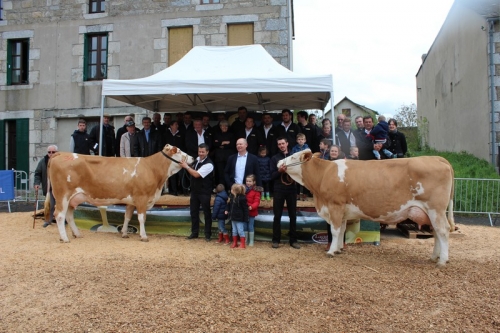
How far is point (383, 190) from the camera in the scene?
5195 mm

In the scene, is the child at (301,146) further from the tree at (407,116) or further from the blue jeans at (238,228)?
the tree at (407,116)

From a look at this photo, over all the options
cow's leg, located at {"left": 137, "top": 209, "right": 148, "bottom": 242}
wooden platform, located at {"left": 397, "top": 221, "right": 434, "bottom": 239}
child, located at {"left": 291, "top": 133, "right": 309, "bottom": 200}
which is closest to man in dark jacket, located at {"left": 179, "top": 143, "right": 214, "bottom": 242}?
cow's leg, located at {"left": 137, "top": 209, "right": 148, "bottom": 242}

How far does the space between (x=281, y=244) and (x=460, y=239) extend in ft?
10.8

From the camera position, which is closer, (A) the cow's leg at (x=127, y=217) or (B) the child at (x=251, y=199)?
(B) the child at (x=251, y=199)

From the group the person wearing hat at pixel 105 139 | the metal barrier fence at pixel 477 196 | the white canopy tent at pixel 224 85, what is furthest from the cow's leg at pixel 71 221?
the metal barrier fence at pixel 477 196

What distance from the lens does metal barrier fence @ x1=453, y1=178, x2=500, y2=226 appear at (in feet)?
28.5

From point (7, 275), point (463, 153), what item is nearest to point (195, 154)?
point (7, 275)

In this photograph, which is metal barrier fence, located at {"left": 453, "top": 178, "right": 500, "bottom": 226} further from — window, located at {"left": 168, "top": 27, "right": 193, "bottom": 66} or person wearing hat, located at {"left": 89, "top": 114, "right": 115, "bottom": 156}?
window, located at {"left": 168, "top": 27, "right": 193, "bottom": 66}

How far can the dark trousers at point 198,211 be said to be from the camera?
6.27 metres

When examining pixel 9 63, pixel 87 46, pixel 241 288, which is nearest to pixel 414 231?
pixel 241 288

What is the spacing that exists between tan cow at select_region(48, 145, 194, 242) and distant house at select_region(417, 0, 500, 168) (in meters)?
9.24

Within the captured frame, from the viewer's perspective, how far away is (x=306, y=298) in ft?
12.3

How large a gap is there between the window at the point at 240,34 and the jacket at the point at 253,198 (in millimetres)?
7850

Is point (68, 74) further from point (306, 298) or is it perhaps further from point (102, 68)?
point (306, 298)
